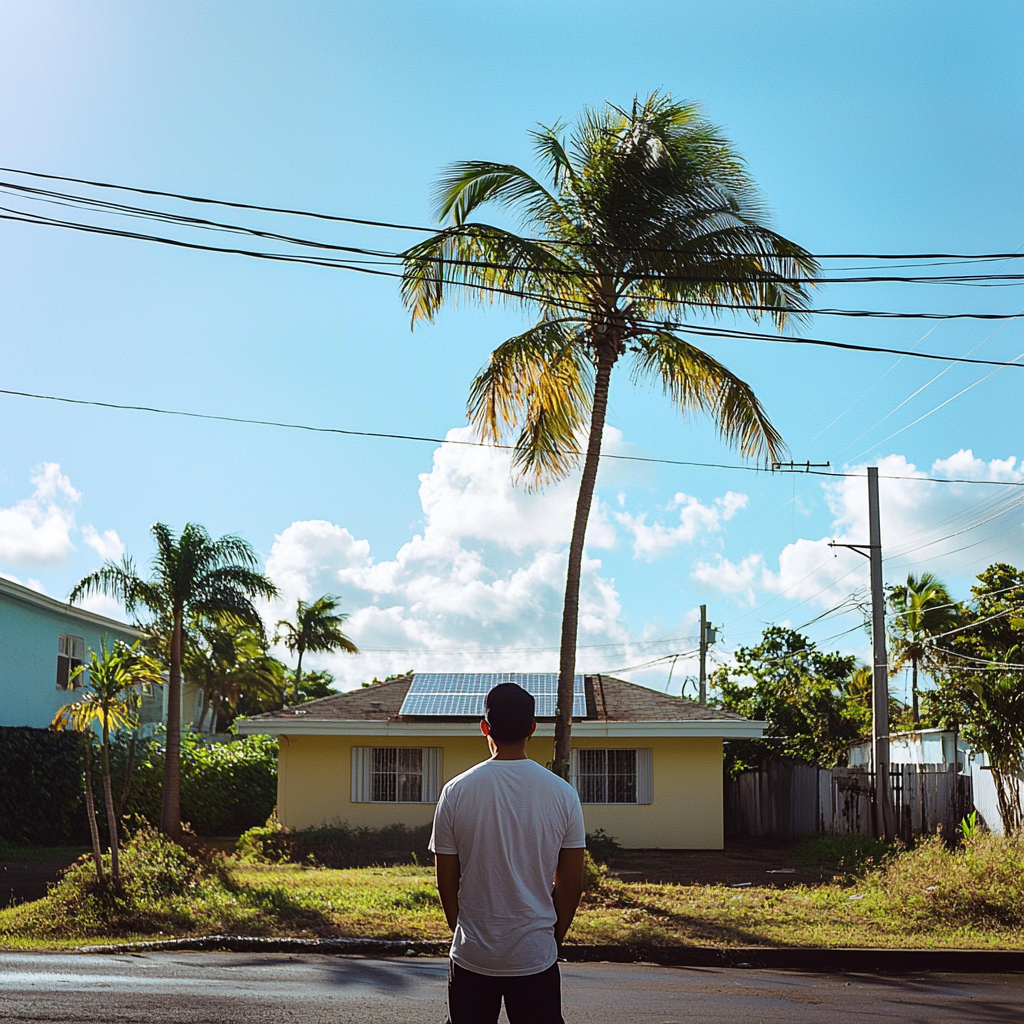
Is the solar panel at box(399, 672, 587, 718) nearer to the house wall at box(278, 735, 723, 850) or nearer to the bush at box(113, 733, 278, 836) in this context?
the house wall at box(278, 735, 723, 850)

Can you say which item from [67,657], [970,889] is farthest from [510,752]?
[67,657]

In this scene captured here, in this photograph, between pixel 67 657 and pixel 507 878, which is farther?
pixel 67 657

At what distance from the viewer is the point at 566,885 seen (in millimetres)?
3824

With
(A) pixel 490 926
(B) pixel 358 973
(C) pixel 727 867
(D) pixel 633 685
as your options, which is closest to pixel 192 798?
(D) pixel 633 685

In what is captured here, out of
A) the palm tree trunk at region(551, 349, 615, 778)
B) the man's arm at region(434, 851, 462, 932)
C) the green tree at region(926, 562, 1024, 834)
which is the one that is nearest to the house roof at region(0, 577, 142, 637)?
the palm tree trunk at region(551, 349, 615, 778)

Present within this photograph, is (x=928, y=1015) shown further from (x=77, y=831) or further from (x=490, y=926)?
(x=77, y=831)

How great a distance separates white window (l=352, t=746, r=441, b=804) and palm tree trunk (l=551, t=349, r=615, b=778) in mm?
8930

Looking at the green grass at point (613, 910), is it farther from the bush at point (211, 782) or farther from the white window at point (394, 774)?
the bush at point (211, 782)

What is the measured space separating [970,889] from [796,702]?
61.9 ft

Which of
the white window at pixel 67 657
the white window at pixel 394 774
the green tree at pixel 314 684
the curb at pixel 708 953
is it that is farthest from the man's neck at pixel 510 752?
the green tree at pixel 314 684

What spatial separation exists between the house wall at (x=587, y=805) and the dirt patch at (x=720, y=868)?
504mm

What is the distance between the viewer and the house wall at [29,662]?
2469 cm

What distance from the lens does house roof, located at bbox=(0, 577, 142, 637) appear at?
24.3 m

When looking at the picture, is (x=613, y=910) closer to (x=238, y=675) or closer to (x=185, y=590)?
(x=185, y=590)
